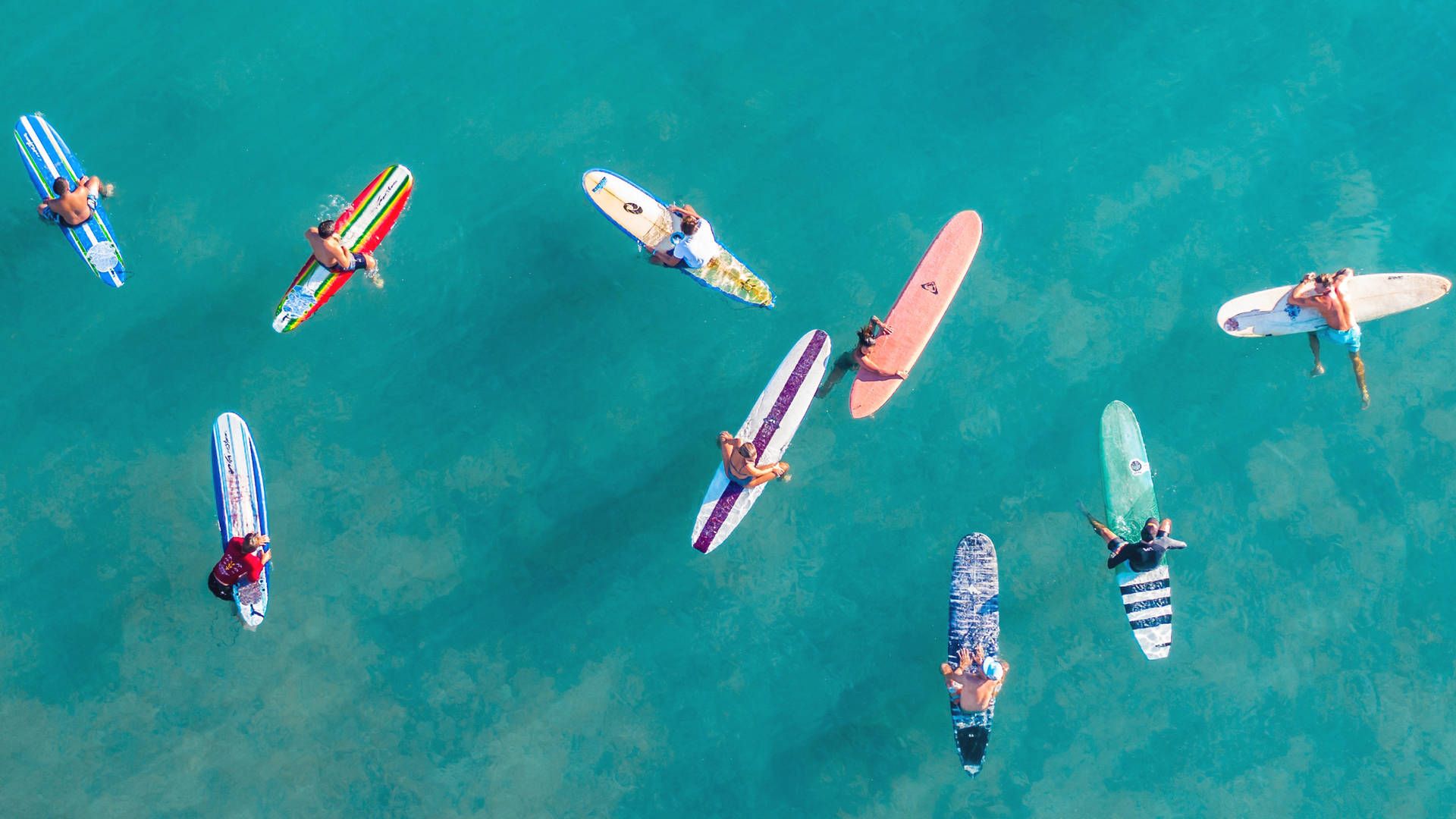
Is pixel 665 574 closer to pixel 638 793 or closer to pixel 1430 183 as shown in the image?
pixel 638 793

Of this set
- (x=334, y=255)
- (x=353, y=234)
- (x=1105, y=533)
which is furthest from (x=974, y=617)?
(x=353, y=234)

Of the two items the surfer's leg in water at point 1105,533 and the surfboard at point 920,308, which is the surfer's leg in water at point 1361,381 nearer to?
the surfer's leg in water at point 1105,533

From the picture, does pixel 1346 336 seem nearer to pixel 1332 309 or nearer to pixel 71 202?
pixel 1332 309

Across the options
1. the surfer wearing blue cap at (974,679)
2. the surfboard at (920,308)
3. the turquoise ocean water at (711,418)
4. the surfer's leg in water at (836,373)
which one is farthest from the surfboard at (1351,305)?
the surfer wearing blue cap at (974,679)

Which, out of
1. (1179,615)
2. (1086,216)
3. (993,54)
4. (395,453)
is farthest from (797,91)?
(1179,615)

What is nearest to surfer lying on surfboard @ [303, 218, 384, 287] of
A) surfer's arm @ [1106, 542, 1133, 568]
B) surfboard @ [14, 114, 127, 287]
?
surfboard @ [14, 114, 127, 287]

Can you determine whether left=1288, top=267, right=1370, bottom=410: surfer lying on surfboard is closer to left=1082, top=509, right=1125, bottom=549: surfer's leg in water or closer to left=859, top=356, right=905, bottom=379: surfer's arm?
left=1082, top=509, right=1125, bottom=549: surfer's leg in water
